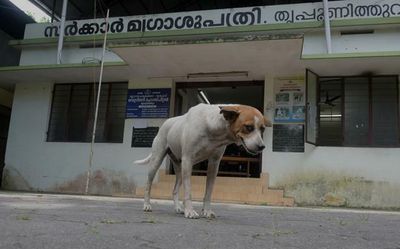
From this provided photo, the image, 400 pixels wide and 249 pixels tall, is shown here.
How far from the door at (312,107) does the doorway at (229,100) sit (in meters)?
1.52

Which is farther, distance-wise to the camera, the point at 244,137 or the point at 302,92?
the point at 302,92

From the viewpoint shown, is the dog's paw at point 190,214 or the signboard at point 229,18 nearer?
the dog's paw at point 190,214

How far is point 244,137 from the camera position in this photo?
4.06 m

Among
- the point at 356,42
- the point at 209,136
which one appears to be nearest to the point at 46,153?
the point at 356,42

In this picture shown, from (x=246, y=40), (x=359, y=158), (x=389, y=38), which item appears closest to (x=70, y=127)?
(x=246, y=40)

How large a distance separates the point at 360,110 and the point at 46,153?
9.11 meters

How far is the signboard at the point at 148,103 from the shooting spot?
40.6 ft

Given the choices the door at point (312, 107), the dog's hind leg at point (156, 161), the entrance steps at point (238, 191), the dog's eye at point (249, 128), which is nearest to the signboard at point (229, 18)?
the door at point (312, 107)

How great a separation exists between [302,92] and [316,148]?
4.96ft

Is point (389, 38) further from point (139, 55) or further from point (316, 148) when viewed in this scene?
point (139, 55)

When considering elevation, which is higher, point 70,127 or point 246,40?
point 246,40

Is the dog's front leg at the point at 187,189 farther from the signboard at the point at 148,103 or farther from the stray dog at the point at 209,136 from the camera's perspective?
the signboard at the point at 148,103

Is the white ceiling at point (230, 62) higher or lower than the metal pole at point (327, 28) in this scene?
lower

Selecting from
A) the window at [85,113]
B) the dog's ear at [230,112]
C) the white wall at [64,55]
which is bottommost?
the dog's ear at [230,112]
